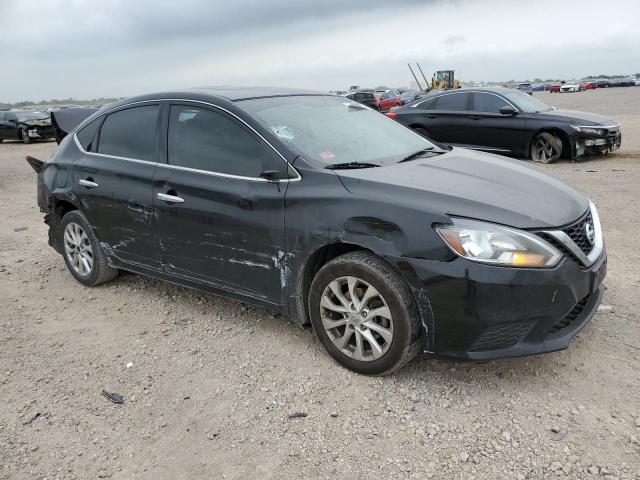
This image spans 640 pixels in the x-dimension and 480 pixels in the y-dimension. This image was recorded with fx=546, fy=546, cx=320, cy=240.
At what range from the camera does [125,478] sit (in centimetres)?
258

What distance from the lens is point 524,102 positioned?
11.0 meters

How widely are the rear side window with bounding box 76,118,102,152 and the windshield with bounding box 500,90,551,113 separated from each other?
27.5 feet

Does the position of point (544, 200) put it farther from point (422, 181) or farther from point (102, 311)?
point (102, 311)

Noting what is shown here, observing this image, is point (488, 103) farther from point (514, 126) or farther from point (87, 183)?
point (87, 183)

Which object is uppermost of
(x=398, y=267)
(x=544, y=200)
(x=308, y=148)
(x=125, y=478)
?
(x=308, y=148)

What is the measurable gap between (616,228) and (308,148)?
13.4 feet

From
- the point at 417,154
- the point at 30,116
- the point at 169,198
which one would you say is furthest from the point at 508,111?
the point at 30,116

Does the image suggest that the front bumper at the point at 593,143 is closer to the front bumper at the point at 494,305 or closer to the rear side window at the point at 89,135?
the front bumper at the point at 494,305

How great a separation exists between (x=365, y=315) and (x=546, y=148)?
8.69 metres

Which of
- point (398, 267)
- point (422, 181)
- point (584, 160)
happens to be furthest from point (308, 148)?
point (584, 160)

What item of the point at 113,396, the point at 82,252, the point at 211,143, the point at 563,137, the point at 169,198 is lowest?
the point at 113,396

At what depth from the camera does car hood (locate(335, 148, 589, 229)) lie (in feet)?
9.48

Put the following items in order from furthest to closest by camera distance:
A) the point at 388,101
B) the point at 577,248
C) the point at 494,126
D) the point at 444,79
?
the point at 444,79, the point at 388,101, the point at 494,126, the point at 577,248

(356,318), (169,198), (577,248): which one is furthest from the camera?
(169,198)
